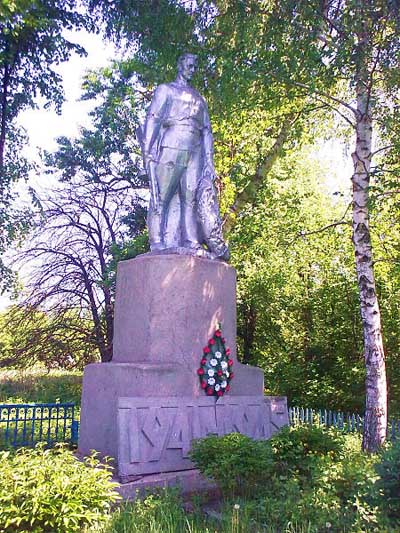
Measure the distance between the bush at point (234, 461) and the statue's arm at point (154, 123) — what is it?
339cm

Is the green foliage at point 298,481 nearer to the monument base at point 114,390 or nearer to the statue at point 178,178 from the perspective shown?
the monument base at point 114,390

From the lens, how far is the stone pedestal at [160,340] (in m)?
5.64

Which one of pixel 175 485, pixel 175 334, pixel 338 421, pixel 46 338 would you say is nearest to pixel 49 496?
pixel 175 485

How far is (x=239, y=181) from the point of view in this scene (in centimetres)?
1412

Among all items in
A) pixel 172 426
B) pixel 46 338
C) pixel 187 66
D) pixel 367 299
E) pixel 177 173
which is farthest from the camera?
pixel 46 338

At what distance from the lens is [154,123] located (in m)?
6.79

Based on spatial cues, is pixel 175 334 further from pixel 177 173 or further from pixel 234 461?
pixel 177 173

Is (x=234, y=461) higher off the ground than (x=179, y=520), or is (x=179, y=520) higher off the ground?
(x=234, y=461)

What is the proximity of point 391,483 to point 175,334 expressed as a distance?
3022 millimetres

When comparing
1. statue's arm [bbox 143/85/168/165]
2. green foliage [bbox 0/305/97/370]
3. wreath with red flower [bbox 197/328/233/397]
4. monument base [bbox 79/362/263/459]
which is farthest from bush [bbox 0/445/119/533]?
green foliage [bbox 0/305/97/370]

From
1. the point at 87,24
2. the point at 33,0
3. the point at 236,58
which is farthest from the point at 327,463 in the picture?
the point at 87,24

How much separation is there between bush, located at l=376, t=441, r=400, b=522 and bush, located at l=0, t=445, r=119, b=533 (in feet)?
5.93

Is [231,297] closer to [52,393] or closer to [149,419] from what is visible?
[149,419]

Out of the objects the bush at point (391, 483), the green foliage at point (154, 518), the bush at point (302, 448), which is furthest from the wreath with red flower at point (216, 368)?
the bush at point (391, 483)
